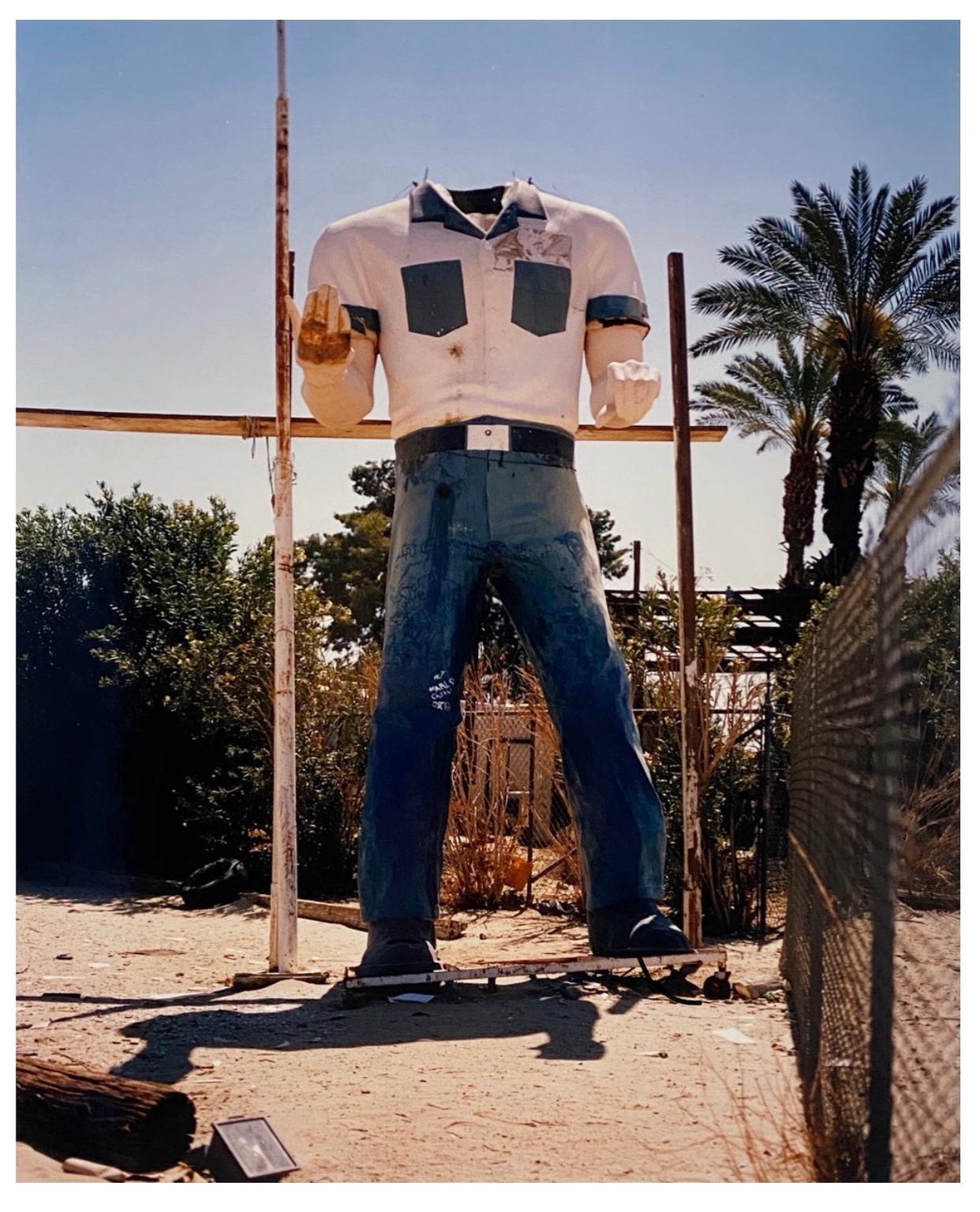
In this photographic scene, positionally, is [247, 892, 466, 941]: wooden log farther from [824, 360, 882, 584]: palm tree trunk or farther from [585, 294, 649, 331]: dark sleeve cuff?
[824, 360, 882, 584]: palm tree trunk

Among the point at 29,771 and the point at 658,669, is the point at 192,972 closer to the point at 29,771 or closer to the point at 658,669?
the point at 658,669

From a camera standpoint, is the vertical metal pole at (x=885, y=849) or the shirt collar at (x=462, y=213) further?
the shirt collar at (x=462, y=213)

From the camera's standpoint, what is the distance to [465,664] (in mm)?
4723

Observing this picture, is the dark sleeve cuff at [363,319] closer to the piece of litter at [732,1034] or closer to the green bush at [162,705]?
the piece of litter at [732,1034]

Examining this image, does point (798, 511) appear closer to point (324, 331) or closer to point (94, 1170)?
point (324, 331)

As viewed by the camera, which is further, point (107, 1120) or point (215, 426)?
point (215, 426)

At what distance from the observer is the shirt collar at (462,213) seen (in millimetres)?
4723

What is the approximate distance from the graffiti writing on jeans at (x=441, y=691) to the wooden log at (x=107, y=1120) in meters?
1.72

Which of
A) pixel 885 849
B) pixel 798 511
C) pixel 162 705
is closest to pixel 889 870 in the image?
pixel 885 849

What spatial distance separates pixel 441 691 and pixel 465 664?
16cm

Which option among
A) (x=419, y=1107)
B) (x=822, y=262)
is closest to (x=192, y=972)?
(x=419, y=1107)

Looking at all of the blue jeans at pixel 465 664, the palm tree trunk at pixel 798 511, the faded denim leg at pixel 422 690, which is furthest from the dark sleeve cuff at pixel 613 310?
the palm tree trunk at pixel 798 511

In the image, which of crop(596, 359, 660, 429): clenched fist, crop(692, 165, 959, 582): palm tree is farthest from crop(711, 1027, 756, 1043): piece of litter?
crop(692, 165, 959, 582): palm tree

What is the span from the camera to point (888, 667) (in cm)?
274
